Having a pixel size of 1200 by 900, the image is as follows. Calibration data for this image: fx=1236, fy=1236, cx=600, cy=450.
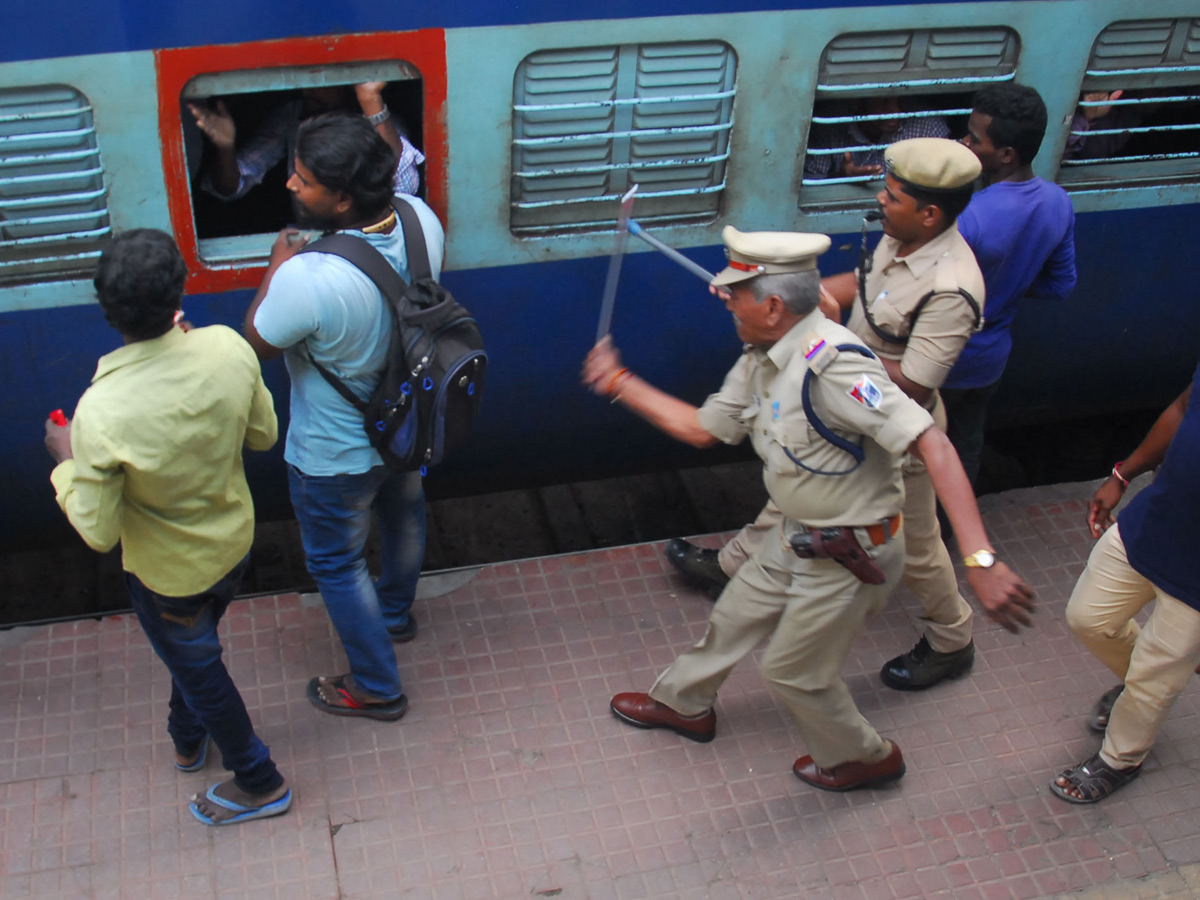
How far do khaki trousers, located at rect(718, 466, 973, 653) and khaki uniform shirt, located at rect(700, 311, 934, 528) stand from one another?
0.52 m

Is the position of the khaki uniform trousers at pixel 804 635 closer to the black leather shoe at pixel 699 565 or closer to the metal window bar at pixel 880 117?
the black leather shoe at pixel 699 565

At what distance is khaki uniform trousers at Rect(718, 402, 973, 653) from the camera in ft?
11.5

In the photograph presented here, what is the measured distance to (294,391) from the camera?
10.1 feet

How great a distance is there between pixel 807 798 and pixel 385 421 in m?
1.58

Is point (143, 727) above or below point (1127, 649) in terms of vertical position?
below

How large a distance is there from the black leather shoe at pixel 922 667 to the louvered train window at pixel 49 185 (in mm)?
2617

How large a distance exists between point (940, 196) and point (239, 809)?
7.93 feet

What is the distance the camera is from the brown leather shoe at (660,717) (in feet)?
11.6

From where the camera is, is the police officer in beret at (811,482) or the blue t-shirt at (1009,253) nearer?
the police officer in beret at (811,482)

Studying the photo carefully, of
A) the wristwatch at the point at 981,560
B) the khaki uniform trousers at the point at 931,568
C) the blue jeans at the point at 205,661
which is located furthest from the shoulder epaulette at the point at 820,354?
the blue jeans at the point at 205,661

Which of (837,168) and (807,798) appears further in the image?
Result: (837,168)

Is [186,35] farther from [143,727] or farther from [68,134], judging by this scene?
[143,727]

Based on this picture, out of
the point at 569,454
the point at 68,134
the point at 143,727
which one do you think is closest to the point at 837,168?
the point at 569,454

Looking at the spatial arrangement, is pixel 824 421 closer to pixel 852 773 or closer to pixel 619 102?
pixel 852 773
